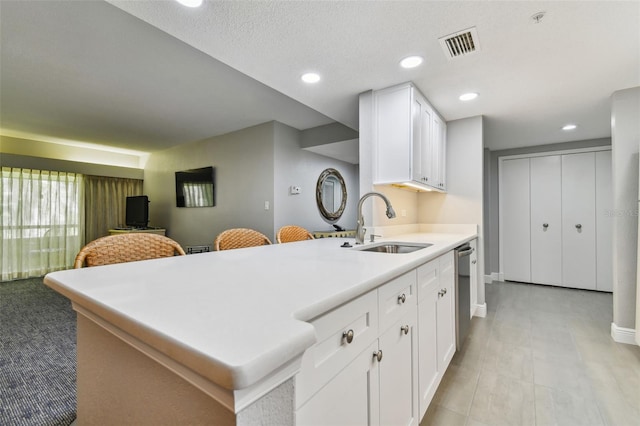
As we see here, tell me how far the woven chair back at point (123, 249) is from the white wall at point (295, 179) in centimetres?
243

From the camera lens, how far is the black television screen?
228 inches

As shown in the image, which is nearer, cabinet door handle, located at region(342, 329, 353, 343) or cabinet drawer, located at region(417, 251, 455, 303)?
cabinet door handle, located at region(342, 329, 353, 343)

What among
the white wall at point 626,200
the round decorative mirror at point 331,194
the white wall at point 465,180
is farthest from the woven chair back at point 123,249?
the white wall at point 626,200

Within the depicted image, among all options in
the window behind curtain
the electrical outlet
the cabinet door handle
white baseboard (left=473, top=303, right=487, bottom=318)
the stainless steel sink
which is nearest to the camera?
the cabinet door handle

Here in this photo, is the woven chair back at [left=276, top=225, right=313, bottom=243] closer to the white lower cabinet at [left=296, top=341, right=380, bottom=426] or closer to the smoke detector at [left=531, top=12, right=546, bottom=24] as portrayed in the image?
the white lower cabinet at [left=296, top=341, right=380, bottom=426]

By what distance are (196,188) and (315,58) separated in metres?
3.83

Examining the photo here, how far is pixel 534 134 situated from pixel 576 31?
2.60m

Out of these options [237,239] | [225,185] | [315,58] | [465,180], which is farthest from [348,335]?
[225,185]

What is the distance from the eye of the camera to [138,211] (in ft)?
19.2

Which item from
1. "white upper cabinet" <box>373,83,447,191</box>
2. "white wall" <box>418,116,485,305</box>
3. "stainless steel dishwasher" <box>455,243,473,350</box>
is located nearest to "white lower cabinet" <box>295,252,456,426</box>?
"stainless steel dishwasher" <box>455,243,473,350</box>

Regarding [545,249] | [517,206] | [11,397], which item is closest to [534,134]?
[517,206]

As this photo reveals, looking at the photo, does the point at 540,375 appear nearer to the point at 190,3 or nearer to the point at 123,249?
the point at 123,249

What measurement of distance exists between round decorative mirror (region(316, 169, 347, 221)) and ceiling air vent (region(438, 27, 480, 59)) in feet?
10.2

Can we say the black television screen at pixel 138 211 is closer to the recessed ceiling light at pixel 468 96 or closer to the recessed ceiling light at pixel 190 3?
the recessed ceiling light at pixel 190 3
